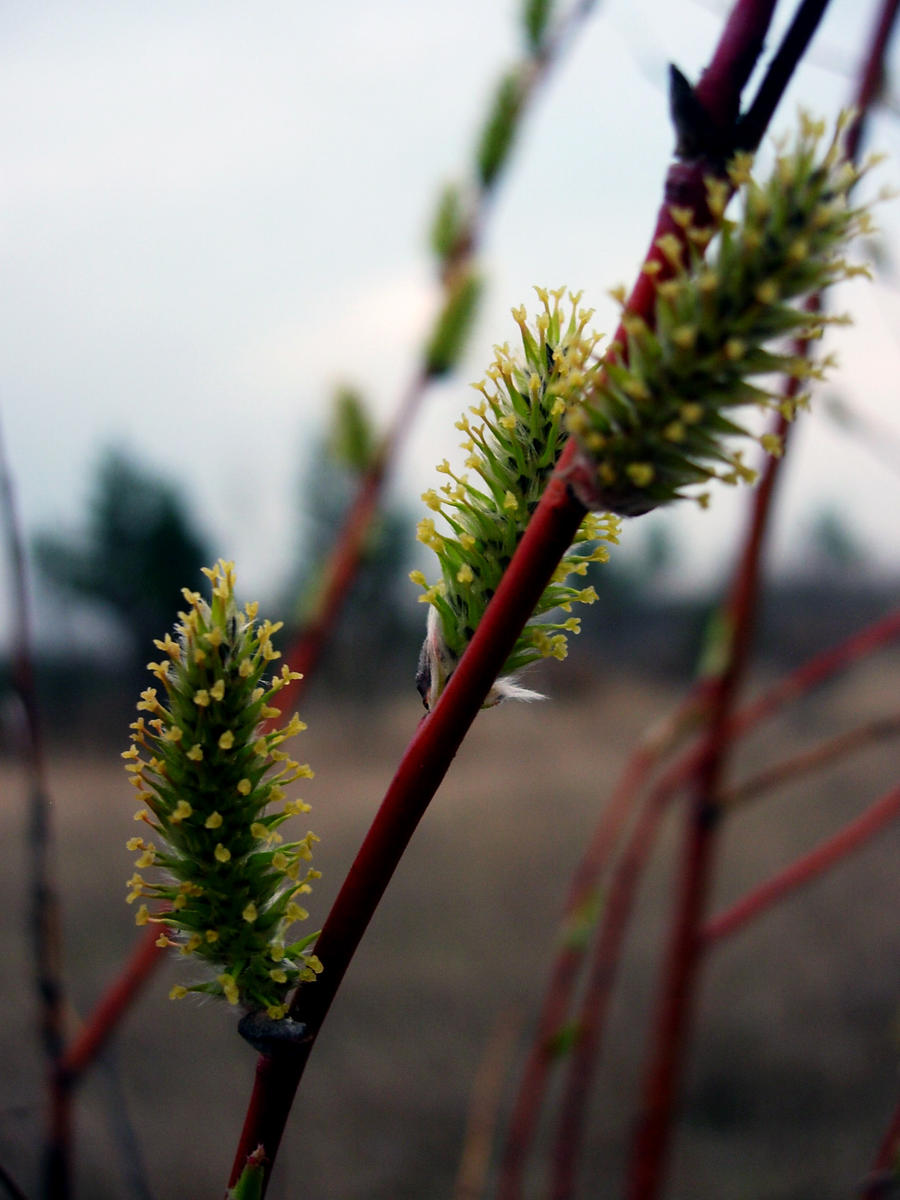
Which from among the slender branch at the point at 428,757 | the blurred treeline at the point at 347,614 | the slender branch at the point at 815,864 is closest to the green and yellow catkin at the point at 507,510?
the slender branch at the point at 428,757

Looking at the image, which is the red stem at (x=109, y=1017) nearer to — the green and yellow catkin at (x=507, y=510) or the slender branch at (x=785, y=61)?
the green and yellow catkin at (x=507, y=510)

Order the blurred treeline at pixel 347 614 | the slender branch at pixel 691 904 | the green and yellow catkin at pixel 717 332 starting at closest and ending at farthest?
the green and yellow catkin at pixel 717 332
the slender branch at pixel 691 904
the blurred treeline at pixel 347 614

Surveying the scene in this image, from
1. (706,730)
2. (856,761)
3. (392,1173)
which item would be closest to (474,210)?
(706,730)

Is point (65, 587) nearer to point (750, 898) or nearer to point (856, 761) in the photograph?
point (856, 761)

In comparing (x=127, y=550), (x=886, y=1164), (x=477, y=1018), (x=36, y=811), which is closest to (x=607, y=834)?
(x=886, y=1164)

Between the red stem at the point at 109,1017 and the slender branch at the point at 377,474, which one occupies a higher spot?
the slender branch at the point at 377,474

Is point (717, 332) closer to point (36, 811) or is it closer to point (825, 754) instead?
point (36, 811)

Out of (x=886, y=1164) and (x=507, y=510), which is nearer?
(x=507, y=510)
